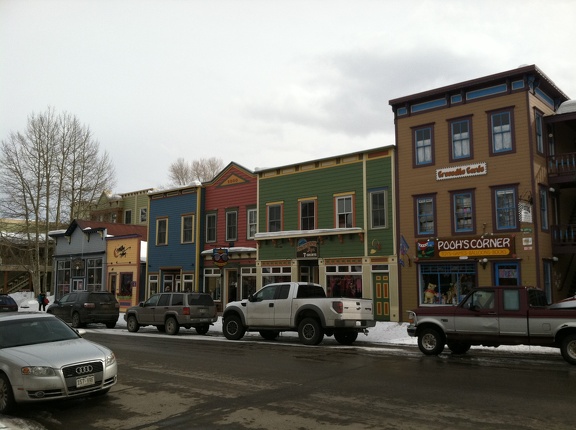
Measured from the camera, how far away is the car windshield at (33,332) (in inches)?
358

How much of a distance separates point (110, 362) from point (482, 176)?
1769cm

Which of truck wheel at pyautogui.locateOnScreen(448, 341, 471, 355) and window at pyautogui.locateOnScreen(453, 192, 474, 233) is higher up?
window at pyautogui.locateOnScreen(453, 192, 474, 233)

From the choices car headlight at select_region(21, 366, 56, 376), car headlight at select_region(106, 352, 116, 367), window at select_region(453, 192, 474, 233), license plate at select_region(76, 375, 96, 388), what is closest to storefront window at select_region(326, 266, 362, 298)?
window at select_region(453, 192, 474, 233)

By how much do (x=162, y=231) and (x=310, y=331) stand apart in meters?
19.3

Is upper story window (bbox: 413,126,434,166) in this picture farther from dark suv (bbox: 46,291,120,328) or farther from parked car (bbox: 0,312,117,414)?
parked car (bbox: 0,312,117,414)

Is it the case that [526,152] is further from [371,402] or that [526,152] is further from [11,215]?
[11,215]

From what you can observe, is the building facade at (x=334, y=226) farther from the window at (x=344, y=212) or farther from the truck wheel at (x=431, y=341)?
the truck wheel at (x=431, y=341)

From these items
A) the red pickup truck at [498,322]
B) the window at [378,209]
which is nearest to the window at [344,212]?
the window at [378,209]

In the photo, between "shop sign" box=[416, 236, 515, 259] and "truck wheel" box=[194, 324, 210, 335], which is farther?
"truck wheel" box=[194, 324, 210, 335]

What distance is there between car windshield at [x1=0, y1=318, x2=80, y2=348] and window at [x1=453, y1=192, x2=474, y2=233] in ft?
55.5

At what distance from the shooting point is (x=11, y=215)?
150ft

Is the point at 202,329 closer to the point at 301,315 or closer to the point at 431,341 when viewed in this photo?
the point at 301,315

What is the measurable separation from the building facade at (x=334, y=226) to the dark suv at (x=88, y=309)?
7682 mm

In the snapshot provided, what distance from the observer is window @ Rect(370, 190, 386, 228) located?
24.8 meters
